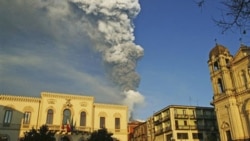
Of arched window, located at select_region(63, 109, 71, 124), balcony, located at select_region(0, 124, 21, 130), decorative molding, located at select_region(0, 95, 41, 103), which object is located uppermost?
decorative molding, located at select_region(0, 95, 41, 103)

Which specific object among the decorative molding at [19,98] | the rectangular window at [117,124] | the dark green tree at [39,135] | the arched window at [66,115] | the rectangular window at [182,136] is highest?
the decorative molding at [19,98]

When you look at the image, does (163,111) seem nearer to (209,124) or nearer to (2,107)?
(209,124)

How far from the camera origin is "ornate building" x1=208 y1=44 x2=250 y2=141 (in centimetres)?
3634

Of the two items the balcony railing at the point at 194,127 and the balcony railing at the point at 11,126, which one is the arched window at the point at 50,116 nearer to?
the balcony railing at the point at 11,126

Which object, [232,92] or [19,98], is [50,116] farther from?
[232,92]

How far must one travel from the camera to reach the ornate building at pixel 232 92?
119 ft

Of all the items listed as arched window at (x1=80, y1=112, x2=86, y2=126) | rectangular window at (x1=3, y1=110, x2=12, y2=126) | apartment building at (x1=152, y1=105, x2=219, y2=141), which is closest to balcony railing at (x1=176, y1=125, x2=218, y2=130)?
apartment building at (x1=152, y1=105, x2=219, y2=141)

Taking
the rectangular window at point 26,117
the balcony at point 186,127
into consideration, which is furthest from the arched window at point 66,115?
the balcony at point 186,127

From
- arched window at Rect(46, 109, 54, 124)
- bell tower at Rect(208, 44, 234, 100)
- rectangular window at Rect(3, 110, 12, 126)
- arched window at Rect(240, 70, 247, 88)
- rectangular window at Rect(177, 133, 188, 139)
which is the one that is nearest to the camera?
arched window at Rect(240, 70, 247, 88)

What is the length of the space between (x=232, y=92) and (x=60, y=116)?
29062mm

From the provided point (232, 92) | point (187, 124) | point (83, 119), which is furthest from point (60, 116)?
point (232, 92)

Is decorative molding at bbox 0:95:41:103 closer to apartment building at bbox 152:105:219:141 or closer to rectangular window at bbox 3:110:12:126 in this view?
rectangular window at bbox 3:110:12:126

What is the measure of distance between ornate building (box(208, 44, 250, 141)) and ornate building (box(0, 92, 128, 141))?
61.4 feet

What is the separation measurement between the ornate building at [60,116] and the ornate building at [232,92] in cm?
1871
